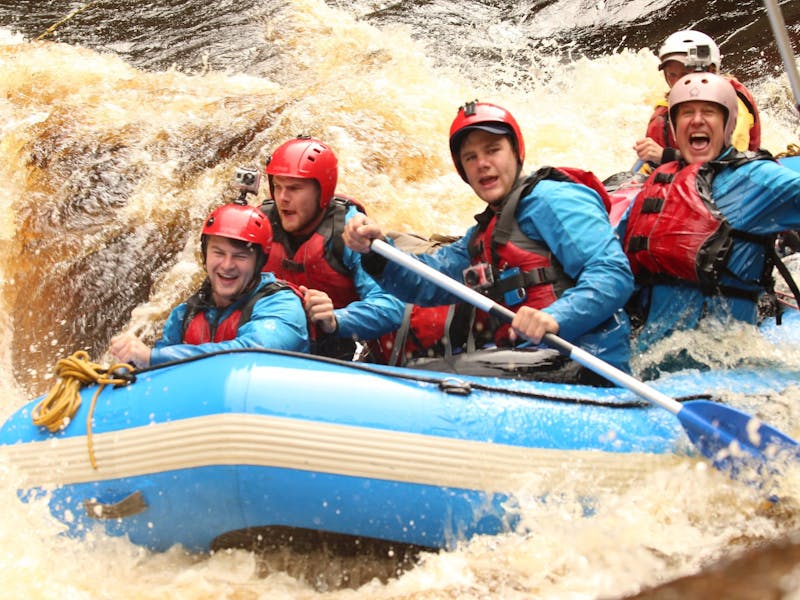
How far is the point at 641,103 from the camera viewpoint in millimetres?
8133

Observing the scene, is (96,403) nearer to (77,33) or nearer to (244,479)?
(244,479)

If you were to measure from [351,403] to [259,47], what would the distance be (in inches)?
287

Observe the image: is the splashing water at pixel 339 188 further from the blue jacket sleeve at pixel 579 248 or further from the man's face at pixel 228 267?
the man's face at pixel 228 267

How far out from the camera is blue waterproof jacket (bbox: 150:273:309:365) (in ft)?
10.9

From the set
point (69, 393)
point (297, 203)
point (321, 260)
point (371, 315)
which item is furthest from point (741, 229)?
point (69, 393)

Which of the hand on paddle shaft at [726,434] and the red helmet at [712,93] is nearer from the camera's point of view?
the hand on paddle shaft at [726,434]

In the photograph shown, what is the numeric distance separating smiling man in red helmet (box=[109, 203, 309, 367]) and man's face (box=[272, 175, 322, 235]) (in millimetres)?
416

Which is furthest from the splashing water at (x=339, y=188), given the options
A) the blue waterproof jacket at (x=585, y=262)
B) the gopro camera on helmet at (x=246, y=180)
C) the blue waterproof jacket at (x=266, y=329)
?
the gopro camera on helmet at (x=246, y=180)

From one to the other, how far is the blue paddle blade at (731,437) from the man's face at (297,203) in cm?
203

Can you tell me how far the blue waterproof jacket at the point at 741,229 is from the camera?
3328 mm

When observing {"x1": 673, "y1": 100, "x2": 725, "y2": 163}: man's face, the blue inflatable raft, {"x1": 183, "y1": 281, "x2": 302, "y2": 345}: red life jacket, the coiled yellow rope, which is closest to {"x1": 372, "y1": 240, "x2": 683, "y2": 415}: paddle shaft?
the blue inflatable raft

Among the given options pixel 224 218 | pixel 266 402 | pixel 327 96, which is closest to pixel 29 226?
pixel 327 96

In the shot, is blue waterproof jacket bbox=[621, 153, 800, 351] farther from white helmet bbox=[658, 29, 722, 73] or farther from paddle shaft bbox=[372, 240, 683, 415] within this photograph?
white helmet bbox=[658, 29, 722, 73]

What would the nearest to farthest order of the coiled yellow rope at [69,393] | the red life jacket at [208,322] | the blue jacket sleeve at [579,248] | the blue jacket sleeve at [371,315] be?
the coiled yellow rope at [69,393] → the blue jacket sleeve at [579,248] → the red life jacket at [208,322] → the blue jacket sleeve at [371,315]
